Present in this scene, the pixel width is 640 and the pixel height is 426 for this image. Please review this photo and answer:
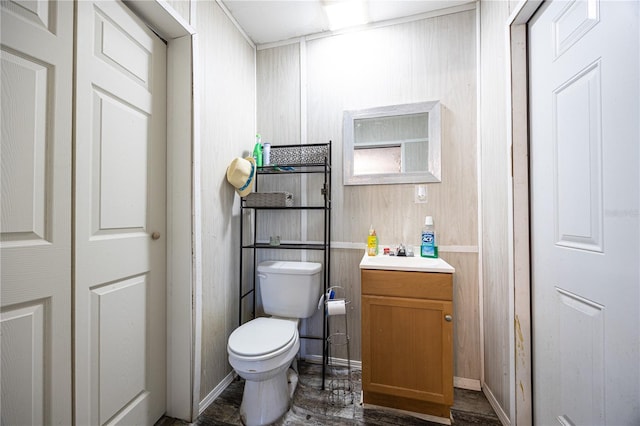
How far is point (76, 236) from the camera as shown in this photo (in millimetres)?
906

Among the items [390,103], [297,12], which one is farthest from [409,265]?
[297,12]

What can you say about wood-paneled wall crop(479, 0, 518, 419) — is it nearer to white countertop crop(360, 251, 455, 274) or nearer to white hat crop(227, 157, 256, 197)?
white countertop crop(360, 251, 455, 274)

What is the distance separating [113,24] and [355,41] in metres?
1.45

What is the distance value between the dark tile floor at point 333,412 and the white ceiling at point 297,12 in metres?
2.48

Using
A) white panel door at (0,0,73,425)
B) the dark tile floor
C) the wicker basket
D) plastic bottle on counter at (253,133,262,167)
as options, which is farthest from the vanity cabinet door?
white panel door at (0,0,73,425)

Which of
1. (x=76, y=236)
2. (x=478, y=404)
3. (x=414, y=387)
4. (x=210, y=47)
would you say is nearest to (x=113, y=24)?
(x=210, y=47)

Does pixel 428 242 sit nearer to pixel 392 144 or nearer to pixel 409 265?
pixel 409 265

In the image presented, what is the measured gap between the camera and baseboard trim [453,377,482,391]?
5.03 ft

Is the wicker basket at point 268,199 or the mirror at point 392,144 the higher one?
the mirror at point 392,144

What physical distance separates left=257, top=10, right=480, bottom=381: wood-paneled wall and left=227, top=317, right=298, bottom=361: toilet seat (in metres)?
0.49

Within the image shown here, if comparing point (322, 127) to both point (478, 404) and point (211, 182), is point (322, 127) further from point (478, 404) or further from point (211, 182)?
point (478, 404)

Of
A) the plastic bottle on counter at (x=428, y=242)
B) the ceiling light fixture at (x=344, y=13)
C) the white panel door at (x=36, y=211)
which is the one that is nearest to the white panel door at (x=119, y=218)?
the white panel door at (x=36, y=211)

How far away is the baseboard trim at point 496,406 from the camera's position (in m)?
1.24

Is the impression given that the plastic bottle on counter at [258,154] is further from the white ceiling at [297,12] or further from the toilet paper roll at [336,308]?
the toilet paper roll at [336,308]
